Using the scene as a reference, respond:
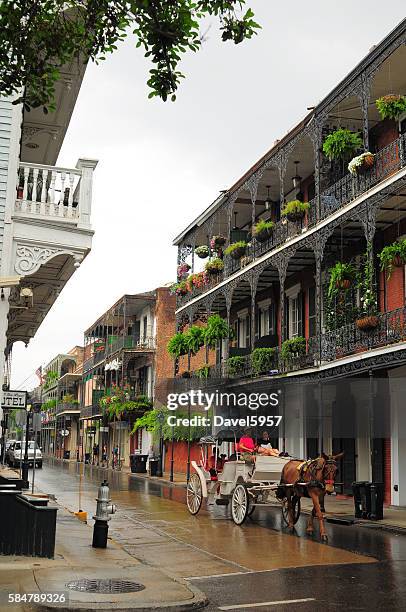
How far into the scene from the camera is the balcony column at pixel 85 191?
13766 mm

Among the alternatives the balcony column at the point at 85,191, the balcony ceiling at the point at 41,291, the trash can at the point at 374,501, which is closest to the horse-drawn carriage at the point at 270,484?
the trash can at the point at 374,501

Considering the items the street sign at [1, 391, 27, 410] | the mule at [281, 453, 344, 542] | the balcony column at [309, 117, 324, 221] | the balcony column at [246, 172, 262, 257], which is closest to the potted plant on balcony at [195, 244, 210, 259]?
the balcony column at [246, 172, 262, 257]

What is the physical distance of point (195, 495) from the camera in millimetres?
18016

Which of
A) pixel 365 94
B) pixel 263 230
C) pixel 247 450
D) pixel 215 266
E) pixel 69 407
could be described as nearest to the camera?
pixel 247 450

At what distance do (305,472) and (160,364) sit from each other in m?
32.7

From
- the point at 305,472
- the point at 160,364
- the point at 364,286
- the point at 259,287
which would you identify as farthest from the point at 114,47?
the point at 160,364

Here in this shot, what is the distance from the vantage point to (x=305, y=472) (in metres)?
14.6

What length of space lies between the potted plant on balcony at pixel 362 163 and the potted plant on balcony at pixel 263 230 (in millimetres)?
6437

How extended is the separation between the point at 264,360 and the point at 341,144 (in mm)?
8570

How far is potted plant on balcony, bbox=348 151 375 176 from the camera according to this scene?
19.8m

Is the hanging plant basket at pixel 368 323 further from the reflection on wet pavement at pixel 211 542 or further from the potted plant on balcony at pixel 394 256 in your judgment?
the reflection on wet pavement at pixel 211 542

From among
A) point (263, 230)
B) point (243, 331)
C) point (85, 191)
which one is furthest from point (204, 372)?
point (85, 191)

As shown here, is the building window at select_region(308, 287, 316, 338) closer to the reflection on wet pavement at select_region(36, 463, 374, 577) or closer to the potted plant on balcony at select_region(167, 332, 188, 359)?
the reflection on wet pavement at select_region(36, 463, 374, 577)

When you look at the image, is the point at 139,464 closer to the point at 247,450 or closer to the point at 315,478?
the point at 247,450
